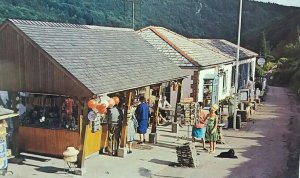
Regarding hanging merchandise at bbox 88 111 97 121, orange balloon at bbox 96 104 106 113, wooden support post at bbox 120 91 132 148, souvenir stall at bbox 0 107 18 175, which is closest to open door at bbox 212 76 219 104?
wooden support post at bbox 120 91 132 148

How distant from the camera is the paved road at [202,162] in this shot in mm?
7148

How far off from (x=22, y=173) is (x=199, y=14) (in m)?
6.35

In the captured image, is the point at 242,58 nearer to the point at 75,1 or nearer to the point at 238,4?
the point at 238,4

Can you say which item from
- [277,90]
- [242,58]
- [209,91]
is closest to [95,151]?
[209,91]

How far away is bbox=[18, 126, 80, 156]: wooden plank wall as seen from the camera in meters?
7.50

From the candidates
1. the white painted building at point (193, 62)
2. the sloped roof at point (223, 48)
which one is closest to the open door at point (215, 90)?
the white painted building at point (193, 62)

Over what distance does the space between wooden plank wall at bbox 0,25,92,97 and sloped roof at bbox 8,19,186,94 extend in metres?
0.14

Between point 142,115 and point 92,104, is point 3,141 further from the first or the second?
point 142,115

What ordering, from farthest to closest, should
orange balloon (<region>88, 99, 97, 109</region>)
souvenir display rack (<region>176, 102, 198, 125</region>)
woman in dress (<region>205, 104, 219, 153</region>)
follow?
souvenir display rack (<region>176, 102, 198, 125</region>)
woman in dress (<region>205, 104, 219, 153</region>)
orange balloon (<region>88, 99, 97, 109</region>)

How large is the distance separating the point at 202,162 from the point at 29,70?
3.37m

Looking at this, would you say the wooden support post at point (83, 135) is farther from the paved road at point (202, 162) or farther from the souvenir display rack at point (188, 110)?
the souvenir display rack at point (188, 110)

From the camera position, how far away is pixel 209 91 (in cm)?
1366

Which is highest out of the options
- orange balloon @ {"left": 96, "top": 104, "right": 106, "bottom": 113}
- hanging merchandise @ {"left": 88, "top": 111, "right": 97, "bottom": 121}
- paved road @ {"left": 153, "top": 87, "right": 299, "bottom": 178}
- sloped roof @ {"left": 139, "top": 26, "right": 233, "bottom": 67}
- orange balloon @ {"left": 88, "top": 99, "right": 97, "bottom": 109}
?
sloped roof @ {"left": 139, "top": 26, "right": 233, "bottom": 67}

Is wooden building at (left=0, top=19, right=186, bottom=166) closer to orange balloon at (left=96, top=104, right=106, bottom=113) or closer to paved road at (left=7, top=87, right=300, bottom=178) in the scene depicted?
orange balloon at (left=96, top=104, right=106, bottom=113)
